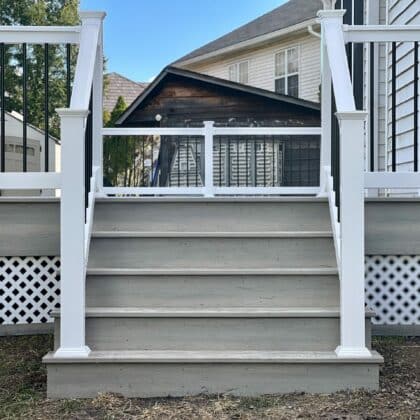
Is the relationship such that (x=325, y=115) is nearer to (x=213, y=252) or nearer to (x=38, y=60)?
(x=213, y=252)

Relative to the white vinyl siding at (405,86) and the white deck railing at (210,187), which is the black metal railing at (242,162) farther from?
the white deck railing at (210,187)

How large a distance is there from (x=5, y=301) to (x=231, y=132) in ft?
7.30

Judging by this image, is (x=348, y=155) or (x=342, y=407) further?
(x=348, y=155)

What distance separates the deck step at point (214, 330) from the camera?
277 cm

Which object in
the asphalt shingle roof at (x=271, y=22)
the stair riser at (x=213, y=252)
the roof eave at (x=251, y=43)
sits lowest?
the stair riser at (x=213, y=252)

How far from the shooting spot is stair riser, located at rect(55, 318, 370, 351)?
276 centimetres

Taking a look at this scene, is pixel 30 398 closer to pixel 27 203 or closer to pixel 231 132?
pixel 27 203

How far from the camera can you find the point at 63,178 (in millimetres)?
2725

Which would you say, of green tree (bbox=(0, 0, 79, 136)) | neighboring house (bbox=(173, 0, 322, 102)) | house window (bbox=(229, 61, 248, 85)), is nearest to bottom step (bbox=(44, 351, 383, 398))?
neighboring house (bbox=(173, 0, 322, 102))

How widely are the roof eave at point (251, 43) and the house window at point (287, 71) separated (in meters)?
0.48

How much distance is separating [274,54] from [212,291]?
12268 millimetres

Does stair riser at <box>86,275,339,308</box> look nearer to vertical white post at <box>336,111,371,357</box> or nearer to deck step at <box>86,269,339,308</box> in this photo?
deck step at <box>86,269,339,308</box>

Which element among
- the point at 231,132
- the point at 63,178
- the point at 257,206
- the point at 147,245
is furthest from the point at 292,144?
the point at 63,178

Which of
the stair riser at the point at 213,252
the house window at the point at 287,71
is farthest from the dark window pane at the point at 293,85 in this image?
the stair riser at the point at 213,252
